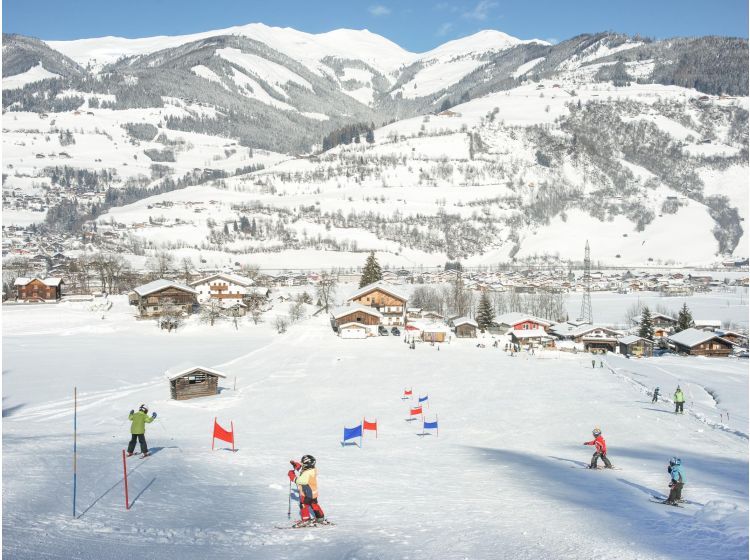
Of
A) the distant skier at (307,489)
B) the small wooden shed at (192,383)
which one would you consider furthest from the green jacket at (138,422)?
the small wooden shed at (192,383)

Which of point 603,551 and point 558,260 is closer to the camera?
point 603,551

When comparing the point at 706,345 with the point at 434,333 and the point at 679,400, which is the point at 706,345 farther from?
the point at 679,400

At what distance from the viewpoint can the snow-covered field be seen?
28.8 feet

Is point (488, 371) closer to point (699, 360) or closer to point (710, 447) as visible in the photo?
point (710, 447)

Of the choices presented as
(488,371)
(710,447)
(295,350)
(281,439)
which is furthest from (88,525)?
(295,350)

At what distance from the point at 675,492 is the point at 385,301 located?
62.4m

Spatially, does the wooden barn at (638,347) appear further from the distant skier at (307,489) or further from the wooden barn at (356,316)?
the distant skier at (307,489)

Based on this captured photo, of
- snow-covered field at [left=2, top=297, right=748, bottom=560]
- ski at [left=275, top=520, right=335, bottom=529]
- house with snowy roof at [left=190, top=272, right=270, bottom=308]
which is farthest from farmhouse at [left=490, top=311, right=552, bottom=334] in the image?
ski at [left=275, top=520, right=335, bottom=529]

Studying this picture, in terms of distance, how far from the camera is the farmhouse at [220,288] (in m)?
79.7

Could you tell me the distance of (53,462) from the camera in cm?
1298

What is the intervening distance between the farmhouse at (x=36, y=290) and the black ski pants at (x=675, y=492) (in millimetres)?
86690

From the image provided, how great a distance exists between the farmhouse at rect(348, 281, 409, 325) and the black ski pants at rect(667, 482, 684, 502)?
6123 centimetres

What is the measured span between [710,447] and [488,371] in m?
20.8

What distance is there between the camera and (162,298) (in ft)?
228
